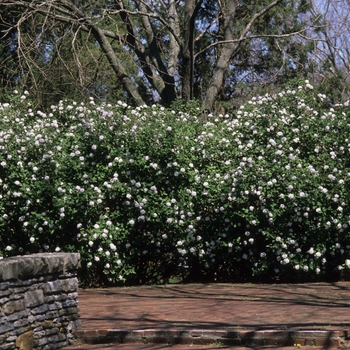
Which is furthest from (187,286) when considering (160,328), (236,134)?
(160,328)

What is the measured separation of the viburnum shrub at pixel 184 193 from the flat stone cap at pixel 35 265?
333 cm

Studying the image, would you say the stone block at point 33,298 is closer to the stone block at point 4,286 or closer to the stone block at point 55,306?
the stone block at point 55,306

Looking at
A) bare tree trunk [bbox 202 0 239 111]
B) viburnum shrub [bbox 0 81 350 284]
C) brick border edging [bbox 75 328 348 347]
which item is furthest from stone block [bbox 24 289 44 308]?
bare tree trunk [bbox 202 0 239 111]

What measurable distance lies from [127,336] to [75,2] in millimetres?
11224

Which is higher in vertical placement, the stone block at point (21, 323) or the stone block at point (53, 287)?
the stone block at point (53, 287)

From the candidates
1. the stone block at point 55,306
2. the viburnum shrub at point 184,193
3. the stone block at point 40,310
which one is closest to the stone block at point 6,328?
the stone block at point 40,310

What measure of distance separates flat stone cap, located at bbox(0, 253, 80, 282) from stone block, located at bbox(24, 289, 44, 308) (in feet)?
0.53

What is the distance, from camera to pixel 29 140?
1232 centimetres

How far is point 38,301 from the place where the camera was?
7.71 meters

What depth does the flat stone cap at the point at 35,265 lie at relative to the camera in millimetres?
7234

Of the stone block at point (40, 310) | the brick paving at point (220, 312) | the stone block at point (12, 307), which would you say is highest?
the stone block at point (12, 307)

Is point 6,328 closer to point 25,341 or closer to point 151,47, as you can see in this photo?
point 25,341

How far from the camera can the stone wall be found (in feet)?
23.6

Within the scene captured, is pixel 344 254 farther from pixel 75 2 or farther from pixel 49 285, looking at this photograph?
pixel 75 2
